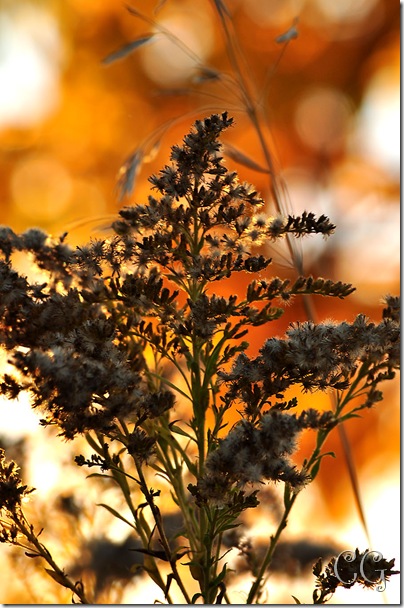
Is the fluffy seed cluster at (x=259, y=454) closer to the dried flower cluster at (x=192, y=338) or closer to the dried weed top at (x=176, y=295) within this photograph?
the dried flower cluster at (x=192, y=338)

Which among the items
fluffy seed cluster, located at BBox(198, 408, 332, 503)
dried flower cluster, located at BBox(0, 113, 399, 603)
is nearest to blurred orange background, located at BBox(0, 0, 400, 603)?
dried flower cluster, located at BBox(0, 113, 399, 603)

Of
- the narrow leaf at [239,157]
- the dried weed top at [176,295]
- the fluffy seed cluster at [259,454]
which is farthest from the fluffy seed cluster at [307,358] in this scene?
the narrow leaf at [239,157]

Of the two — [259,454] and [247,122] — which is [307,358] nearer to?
[259,454]

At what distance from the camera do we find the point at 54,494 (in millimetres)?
1998

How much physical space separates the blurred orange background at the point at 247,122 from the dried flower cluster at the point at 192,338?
1.38m

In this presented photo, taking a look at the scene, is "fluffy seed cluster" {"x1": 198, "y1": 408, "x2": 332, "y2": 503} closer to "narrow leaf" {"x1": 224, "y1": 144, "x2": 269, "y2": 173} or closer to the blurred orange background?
"narrow leaf" {"x1": 224, "y1": 144, "x2": 269, "y2": 173}

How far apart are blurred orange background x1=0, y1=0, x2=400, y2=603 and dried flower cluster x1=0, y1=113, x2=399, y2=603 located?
1.38 meters

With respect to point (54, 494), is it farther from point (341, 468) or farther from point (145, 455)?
point (341, 468)

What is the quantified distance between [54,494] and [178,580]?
87 cm

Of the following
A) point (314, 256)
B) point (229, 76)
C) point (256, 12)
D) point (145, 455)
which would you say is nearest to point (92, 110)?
point (256, 12)

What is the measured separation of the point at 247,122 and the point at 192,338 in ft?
5.49

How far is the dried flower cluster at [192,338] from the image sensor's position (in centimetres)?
103

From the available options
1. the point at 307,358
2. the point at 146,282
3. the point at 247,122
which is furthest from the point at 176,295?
the point at 247,122

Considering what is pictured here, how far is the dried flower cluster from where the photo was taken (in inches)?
40.7
